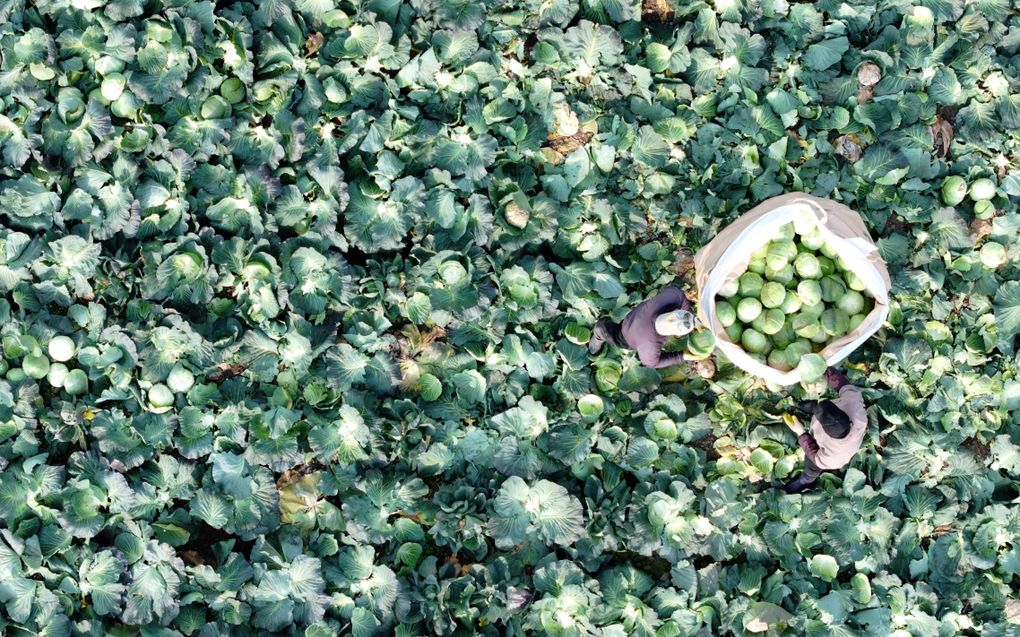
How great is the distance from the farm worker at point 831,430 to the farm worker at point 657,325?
2.25 feet

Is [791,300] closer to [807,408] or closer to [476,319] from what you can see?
[807,408]

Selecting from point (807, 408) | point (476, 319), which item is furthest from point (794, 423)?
point (476, 319)

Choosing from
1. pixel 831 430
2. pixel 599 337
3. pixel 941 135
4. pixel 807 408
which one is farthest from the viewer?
pixel 941 135

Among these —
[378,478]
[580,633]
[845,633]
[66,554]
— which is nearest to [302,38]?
[378,478]

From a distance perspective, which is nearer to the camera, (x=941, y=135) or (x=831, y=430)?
(x=831, y=430)

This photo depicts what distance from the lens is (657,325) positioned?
3.54m

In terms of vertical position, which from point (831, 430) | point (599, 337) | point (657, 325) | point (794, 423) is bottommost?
point (794, 423)

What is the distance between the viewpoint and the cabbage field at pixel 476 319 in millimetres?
3828

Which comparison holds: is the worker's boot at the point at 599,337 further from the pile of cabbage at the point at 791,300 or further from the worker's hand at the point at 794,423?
the worker's hand at the point at 794,423

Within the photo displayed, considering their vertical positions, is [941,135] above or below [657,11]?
below

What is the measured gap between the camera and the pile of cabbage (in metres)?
3.79

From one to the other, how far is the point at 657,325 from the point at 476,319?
0.86 meters

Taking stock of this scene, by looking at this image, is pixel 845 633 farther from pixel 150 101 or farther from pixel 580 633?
pixel 150 101

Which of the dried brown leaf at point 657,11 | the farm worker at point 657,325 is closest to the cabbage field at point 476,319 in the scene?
the dried brown leaf at point 657,11
